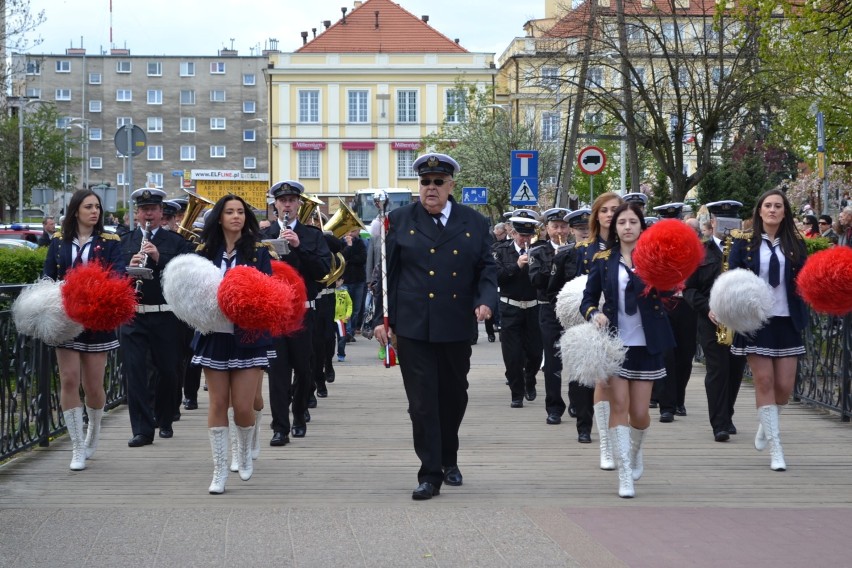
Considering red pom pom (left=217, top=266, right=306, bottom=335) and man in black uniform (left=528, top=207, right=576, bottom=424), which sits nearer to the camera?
red pom pom (left=217, top=266, right=306, bottom=335)

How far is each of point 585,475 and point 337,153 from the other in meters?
75.3

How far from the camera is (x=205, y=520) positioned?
7.68 meters

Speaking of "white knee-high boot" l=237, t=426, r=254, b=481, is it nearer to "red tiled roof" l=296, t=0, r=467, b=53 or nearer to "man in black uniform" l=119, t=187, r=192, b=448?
"man in black uniform" l=119, t=187, r=192, b=448

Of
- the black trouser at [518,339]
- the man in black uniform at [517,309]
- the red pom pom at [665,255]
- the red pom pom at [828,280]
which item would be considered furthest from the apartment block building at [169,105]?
the red pom pom at [665,255]

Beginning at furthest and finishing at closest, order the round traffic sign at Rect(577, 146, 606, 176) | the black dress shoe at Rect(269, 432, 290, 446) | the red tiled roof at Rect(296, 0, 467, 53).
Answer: the red tiled roof at Rect(296, 0, 467, 53)
the round traffic sign at Rect(577, 146, 606, 176)
the black dress shoe at Rect(269, 432, 290, 446)

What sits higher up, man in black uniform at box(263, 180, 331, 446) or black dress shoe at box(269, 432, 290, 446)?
man in black uniform at box(263, 180, 331, 446)

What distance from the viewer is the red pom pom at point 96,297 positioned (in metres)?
9.11

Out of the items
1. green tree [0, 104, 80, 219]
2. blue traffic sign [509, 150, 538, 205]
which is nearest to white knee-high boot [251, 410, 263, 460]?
blue traffic sign [509, 150, 538, 205]

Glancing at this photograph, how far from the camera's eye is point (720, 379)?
1105 centimetres

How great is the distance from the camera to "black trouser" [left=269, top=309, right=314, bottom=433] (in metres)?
10.6

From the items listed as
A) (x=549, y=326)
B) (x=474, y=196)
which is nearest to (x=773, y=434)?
(x=549, y=326)

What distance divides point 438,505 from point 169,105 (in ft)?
315

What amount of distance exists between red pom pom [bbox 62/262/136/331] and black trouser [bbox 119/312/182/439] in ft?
4.47

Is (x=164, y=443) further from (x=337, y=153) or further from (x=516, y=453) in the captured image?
(x=337, y=153)
